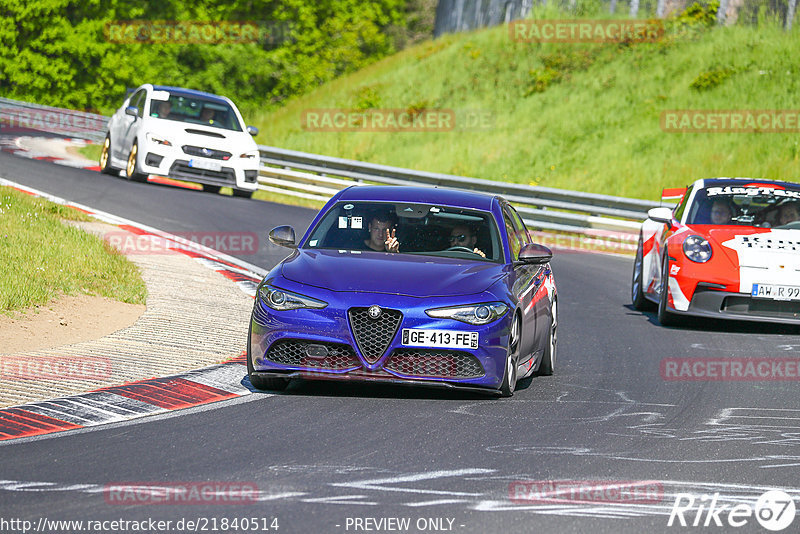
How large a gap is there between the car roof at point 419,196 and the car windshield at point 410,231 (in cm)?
7

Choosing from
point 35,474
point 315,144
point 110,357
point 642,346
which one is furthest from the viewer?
point 315,144

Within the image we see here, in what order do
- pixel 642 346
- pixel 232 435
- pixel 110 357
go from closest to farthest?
pixel 232 435 → pixel 110 357 → pixel 642 346

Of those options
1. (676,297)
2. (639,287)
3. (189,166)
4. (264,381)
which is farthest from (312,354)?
(189,166)

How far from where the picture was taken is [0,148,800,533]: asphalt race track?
223 inches

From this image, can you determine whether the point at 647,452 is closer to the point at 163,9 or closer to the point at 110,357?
the point at 110,357

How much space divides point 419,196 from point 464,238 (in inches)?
21.6

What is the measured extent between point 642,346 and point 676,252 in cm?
160

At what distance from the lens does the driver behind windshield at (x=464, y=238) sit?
31.3ft

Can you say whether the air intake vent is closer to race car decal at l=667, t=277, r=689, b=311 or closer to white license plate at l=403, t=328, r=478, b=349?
race car decal at l=667, t=277, r=689, b=311

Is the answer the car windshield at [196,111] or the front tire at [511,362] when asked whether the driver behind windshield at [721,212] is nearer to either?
the front tire at [511,362]

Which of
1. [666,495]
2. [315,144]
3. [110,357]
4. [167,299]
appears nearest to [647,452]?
[666,495]

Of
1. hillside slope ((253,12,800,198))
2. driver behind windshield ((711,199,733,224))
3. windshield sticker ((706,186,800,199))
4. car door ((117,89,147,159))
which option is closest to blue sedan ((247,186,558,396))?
driver behind windshield ((711,199,733,224))

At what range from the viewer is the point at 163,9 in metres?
64.6

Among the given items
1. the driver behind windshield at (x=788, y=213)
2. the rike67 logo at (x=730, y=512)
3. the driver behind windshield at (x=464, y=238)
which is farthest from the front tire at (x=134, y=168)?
the rike67 logo at (x=730, y=512)
